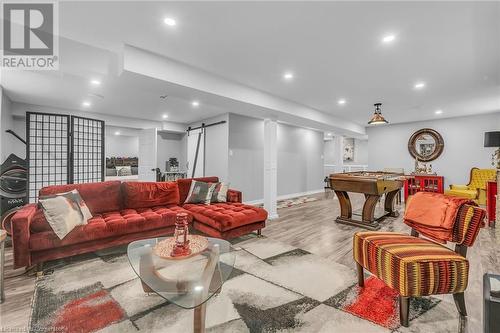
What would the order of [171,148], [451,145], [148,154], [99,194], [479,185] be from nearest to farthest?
[99,194], [479,185], [451,145], [148,154], [171,148]

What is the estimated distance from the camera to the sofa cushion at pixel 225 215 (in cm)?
301

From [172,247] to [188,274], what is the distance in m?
0.32

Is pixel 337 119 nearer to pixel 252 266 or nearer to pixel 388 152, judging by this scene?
pixel 388 152

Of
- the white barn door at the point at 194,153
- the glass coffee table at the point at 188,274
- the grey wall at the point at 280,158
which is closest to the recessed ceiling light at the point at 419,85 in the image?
the grey wall at the point at 280,158

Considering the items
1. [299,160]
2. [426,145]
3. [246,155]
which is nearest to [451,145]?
[426,145]

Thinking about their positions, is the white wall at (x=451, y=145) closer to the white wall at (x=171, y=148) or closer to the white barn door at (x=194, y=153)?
the white barn door at (x=194, y=153)

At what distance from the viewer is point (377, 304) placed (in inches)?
72.7

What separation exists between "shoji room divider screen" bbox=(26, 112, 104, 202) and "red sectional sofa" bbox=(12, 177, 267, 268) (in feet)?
8.90

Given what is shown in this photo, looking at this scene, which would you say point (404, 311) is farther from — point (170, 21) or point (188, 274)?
point (170, 21)

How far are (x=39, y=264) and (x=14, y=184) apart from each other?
183cm

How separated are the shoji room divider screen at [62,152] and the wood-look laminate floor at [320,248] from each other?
125 inches

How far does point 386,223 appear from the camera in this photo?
4.31m

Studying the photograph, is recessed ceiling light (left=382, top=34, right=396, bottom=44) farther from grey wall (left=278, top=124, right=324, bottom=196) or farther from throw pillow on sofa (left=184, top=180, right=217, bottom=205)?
grey wall (left=278, top=124, right=324, bottom=196)

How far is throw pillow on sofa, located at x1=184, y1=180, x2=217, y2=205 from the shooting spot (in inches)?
151
